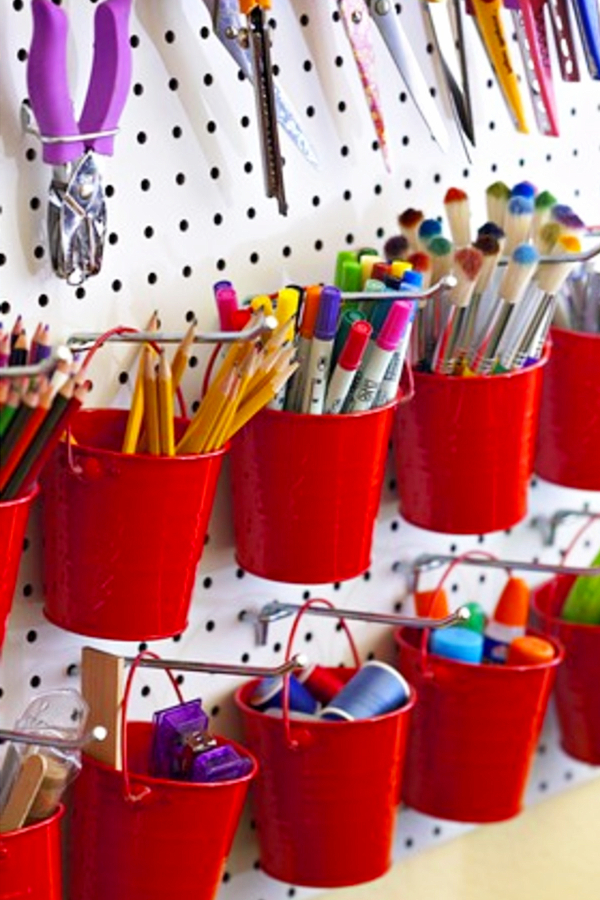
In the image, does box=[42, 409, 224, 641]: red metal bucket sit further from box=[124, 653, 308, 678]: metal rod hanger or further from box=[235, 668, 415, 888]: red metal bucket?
box=[235, 668, 415, 888]: red metal bucket

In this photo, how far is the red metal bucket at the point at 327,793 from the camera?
120 centimetres

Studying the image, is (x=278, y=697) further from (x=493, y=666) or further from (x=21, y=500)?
(x=21, y=500)

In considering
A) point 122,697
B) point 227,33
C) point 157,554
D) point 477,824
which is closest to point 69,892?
point 122,697

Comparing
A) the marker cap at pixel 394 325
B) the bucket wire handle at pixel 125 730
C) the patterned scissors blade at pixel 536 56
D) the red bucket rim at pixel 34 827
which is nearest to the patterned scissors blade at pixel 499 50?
the patterned scissors blade at pixel 536 56

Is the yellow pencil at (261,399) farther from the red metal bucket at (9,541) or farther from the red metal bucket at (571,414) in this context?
the red metal bucket at (571,414)

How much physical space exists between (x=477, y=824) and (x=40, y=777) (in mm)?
506

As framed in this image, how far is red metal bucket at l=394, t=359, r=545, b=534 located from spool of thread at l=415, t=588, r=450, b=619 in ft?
0.27

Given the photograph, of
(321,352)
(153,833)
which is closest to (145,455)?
(321,352)

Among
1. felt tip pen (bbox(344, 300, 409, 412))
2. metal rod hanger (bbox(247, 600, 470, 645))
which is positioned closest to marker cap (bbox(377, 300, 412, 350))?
felt tip pen (bbox(344, 300, 409, 412))

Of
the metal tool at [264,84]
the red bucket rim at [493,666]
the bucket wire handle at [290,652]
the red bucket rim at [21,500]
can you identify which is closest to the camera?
the red bucket rim at [21,500]

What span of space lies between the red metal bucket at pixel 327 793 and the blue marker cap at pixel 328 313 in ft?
0.87

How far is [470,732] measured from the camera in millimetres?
1313

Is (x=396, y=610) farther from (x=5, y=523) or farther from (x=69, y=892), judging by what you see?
(x=5, y=523)

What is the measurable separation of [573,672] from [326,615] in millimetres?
280
